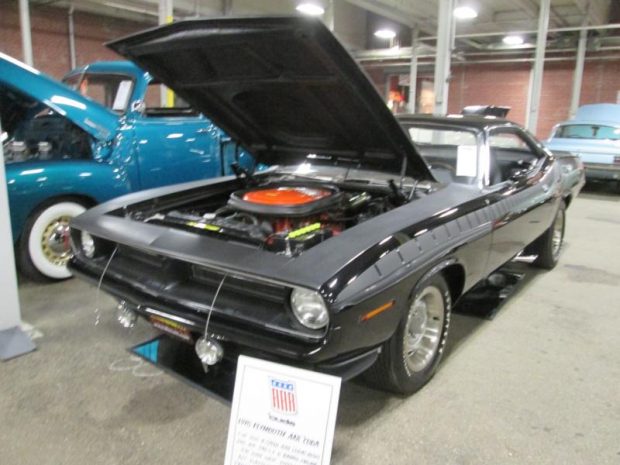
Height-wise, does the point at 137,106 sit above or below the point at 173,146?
above

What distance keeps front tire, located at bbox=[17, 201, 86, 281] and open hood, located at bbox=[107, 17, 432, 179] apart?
5.41ft

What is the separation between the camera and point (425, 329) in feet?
8.56

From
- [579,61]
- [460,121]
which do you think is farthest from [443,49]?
[579,61]

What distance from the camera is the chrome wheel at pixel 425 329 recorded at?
249 centimetres

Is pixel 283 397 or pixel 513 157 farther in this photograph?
pixel 513 157

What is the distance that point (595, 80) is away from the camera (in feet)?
49.6

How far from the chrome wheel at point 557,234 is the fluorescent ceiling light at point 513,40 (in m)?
10.8

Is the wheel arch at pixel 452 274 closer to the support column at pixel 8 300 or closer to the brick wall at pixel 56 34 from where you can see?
the support column at pixel 8 300

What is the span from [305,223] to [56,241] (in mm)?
2480

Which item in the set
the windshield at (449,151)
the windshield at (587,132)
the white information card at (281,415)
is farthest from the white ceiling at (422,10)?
the white information card at (281,415)

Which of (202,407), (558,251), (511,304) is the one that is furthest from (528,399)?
(558,251)

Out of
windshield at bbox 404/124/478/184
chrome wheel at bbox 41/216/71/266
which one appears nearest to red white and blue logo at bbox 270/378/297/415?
windshield at bbox 404/124/478/184

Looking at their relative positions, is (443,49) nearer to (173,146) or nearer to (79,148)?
(173,146)

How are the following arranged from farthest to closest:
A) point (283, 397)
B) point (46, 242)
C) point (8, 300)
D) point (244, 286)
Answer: point (46, 242) → point (8, 300) → point (244, 286) → point (283, 397)
